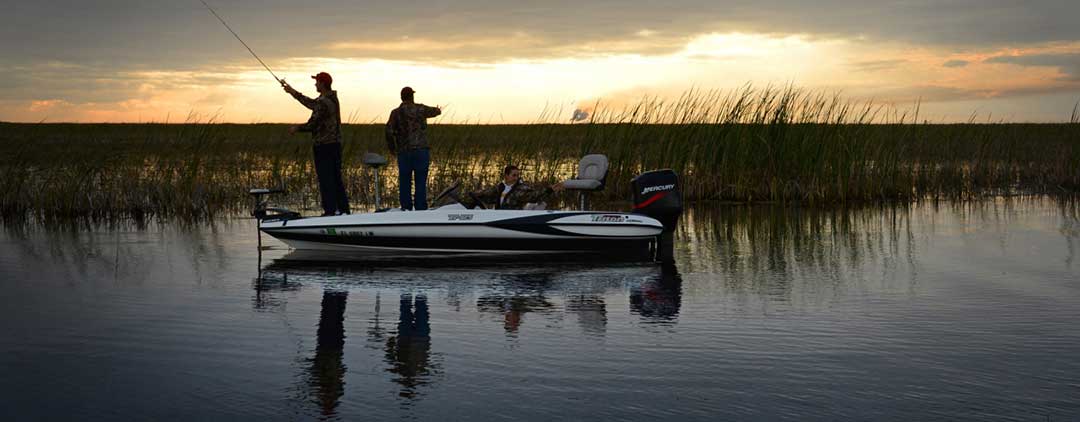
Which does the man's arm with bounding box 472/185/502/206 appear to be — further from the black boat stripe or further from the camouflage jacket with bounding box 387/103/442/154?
the camouflage jacket with bounding box 387/103/442/154

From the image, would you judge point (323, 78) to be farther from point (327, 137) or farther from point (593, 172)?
point (593, 172)

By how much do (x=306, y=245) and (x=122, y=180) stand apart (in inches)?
310

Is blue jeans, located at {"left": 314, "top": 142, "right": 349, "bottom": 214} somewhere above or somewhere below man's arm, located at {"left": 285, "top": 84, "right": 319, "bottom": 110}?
below

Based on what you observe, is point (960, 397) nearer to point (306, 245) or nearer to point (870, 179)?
point (306, 245)

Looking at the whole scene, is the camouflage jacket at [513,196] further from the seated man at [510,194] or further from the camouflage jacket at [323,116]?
the camouflage jacket at [323,116]

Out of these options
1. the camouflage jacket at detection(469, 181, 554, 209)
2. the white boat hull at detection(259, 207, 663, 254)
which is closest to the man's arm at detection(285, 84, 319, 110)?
the white boat hull at detection(259, 207, 663, 254)

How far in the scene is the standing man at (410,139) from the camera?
1393 cm

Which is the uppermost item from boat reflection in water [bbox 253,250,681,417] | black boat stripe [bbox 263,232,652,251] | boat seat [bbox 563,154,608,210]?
boat seat [bbox 563,154,608,210]

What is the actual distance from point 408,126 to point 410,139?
163mm

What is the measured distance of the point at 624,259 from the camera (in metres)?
12.3

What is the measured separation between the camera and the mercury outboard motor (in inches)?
497

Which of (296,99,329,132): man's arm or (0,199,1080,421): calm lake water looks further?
(296,99,329,132): man's arm

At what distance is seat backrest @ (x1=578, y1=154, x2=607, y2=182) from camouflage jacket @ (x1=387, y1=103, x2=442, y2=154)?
2.31 meters

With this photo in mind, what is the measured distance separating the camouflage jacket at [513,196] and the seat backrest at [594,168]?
525mm
